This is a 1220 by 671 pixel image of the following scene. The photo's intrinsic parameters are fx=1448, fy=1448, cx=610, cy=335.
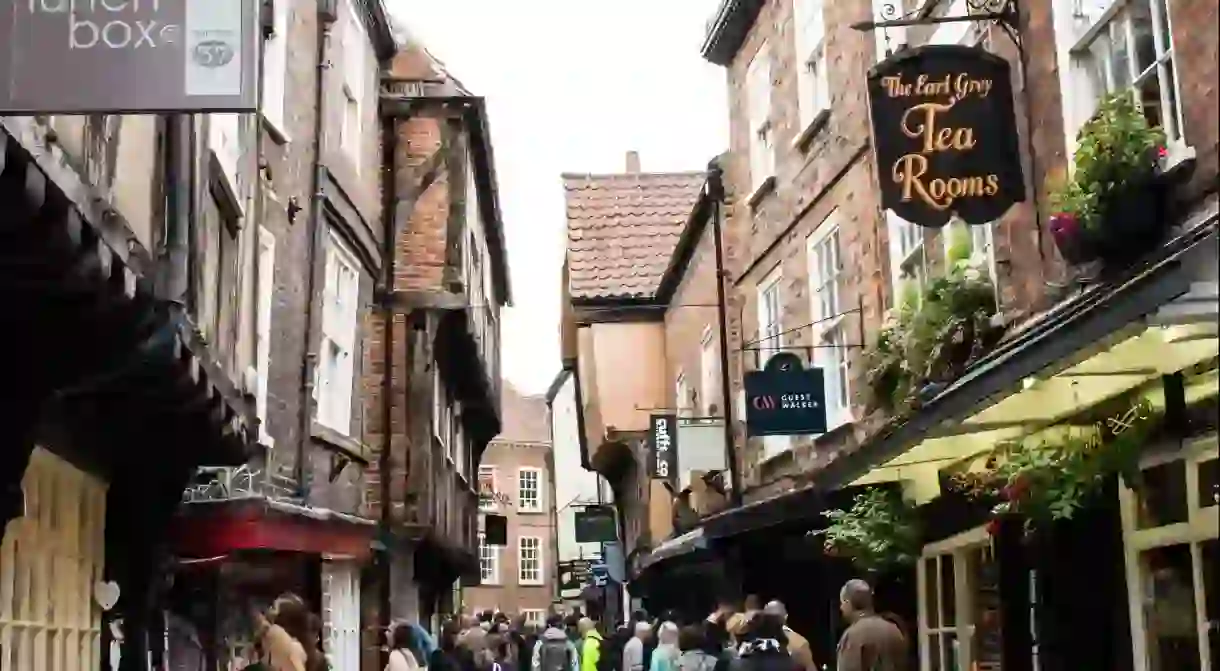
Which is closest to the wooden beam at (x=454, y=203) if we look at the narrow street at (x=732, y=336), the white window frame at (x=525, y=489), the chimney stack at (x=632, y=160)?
the narrow street at (x=732, y=336)

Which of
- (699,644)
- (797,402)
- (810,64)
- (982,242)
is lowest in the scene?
(699,644)

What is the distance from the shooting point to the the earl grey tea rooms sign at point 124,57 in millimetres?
5105

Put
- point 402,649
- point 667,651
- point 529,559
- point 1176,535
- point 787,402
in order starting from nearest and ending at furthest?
point 1176,535 → point 402,649 → point 787,402 → point 667,651 → point 529,559

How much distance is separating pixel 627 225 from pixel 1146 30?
19.4 m

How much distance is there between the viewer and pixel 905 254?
37.2 ft

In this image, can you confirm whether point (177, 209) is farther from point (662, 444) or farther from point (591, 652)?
point (662, 444)

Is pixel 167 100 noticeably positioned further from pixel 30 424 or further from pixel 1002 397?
pixel 1002 397

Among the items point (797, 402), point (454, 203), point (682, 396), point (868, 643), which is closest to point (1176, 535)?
point (868, 643)

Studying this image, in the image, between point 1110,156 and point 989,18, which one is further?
point 989,18

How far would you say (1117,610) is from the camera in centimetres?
763

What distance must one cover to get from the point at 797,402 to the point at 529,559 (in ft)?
159

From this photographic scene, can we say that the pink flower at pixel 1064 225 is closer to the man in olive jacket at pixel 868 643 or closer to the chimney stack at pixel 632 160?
the man in olive jacket at pixel 868 643

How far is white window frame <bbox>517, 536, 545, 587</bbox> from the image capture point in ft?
194

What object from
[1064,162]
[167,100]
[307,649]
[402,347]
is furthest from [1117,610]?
[402,347]
